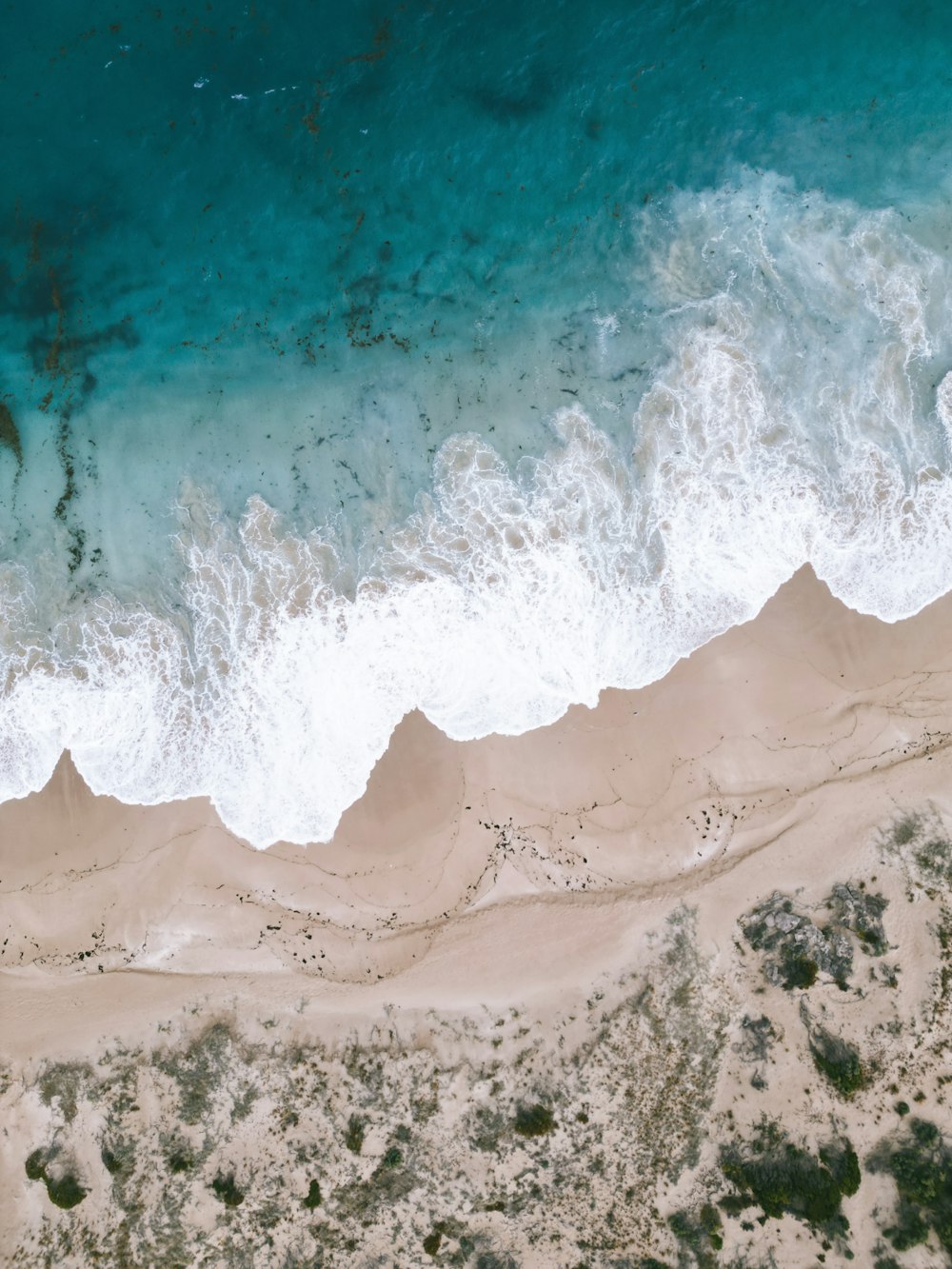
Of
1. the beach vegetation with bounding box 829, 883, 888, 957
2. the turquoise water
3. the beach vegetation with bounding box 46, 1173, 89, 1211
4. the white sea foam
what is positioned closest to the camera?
the beach vegetation with bounding box 46, 1173, 89, 1211

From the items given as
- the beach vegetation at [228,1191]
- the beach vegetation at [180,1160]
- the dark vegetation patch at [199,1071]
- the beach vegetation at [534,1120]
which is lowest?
the beach vegetation at [228,1191]

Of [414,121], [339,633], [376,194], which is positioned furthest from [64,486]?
[414,121]

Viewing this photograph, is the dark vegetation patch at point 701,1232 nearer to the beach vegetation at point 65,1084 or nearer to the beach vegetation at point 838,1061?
the beach vegetation at point 838,1061

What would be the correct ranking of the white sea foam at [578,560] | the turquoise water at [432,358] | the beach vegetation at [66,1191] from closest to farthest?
1. the beach vegetation at [66,1191]
2. the white sea foam at [578,560]
3. the turquoise water at [432,358]

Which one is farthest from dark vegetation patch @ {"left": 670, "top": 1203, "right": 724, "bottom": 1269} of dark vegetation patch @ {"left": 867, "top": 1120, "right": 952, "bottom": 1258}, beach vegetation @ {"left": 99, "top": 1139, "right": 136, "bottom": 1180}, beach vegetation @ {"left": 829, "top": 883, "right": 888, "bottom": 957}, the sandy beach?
beach vegetation @ {"left": 99, "top": 1139, "right": 136, "bottom": 1180}

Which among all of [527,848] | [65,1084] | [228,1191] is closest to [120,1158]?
[65,1084]

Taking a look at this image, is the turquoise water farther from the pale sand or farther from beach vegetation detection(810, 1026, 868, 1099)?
beach vegetation detection(810, 1026, 868, 1099)

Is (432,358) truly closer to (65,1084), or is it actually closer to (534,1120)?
(534,1120)

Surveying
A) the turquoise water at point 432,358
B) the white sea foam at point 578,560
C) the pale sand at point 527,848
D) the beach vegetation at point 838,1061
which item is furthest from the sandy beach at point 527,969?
the turquoise water at point 432,358
